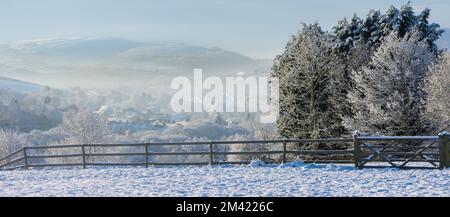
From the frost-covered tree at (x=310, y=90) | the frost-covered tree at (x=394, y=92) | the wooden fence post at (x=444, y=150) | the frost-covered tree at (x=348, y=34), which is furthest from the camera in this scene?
the frost-covered tree at (x=348, y=34)

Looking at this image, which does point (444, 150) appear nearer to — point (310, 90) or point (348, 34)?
point (310, 90)

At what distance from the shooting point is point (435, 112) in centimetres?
2864

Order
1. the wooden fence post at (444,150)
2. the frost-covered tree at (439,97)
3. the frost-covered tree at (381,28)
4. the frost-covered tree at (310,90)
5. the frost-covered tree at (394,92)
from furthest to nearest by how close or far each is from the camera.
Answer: the frost-covered tree at (381,28)
the frost-covered tree at (310,90)
the frost-covered tree at (394,92)
the frost-covered tree at (439,97)
the wooden fence post at (444,150)

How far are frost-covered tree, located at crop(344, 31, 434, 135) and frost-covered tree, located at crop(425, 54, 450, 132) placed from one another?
74cm

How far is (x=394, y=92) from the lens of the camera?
98.8 feet

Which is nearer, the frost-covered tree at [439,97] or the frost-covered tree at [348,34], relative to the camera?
the frost-covered tree at [439,97]

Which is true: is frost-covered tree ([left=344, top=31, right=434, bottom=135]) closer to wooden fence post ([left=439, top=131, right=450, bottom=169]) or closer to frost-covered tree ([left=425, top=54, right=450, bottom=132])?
frost-covered tree ([left=425, top=54, right=450, bottom=132])

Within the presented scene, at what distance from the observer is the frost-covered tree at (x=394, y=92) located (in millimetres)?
29750

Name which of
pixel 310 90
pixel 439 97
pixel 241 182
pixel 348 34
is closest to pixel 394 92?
pixel 439 97

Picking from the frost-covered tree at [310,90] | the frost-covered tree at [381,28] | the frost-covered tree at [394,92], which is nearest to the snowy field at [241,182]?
the frost-covered tree at [394,92]

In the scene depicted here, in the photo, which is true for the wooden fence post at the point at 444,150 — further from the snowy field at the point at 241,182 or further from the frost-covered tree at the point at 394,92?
the frost-covered tree at the point at 394,92

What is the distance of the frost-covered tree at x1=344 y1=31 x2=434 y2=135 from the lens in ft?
97.6

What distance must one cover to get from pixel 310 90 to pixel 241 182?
18.8 meters

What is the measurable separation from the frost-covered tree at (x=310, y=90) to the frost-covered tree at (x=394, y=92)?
6.45 feet
